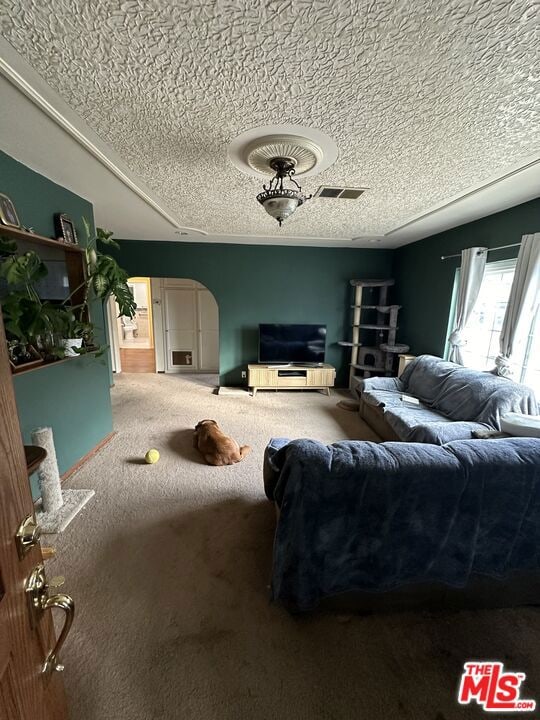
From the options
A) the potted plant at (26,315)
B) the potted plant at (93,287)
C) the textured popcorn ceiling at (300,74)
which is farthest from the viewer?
the potted plant at (93,287)

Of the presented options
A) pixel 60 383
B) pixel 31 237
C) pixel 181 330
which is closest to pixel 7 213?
pixel 31 237

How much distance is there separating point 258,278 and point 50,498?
3.91 metres

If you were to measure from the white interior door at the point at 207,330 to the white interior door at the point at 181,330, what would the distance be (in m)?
0.10

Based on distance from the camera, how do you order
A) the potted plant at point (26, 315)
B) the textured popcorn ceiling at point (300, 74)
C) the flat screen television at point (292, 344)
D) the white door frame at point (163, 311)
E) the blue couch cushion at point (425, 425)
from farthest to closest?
the white door frame at point (163, 311)
the flat screen television at point (292, 344)
the blue couch cushion at point (425, 425)
the potted plant at point (26, 315)
the textured popcorn ceiling at point (300, 74)

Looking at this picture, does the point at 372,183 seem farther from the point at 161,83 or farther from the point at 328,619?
the point at 328,619

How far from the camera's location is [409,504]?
4.13 feet

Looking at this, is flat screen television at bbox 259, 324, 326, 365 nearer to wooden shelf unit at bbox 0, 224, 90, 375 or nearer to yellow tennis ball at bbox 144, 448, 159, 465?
yellow tennis ball at bbox 144, 448, 159, 465

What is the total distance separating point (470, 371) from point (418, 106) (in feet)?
8.25

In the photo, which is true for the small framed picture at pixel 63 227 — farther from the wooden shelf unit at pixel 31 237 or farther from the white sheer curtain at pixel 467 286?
the white sheer curtain at pixel 467 286

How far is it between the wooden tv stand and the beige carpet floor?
2655 mm

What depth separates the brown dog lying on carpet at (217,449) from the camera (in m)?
2.74

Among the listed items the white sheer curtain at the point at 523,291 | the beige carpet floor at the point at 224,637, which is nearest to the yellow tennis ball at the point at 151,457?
the beige carpet floor at the point at 224,637

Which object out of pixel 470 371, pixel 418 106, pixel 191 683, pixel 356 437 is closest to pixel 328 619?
pixel 191 683

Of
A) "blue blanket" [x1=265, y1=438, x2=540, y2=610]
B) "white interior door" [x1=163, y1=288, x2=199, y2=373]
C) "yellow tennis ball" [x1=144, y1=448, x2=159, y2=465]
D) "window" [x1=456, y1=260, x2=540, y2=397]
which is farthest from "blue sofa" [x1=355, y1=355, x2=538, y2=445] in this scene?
"white interior door" [x1=163, y1=288, x2=199, y2=373]
